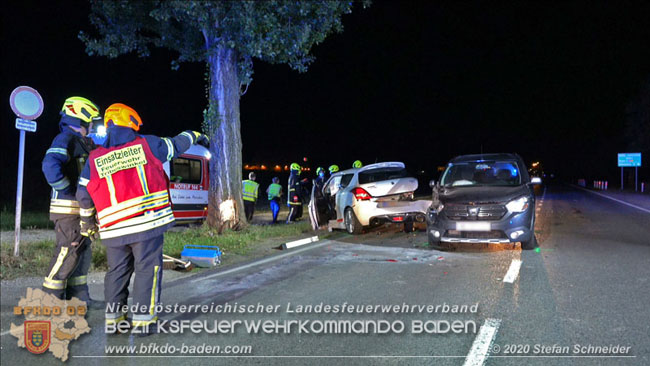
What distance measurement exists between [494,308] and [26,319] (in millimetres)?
4753

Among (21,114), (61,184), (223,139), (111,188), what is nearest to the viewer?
(111,188)

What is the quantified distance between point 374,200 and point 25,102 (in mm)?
6848

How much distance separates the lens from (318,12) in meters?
11.5

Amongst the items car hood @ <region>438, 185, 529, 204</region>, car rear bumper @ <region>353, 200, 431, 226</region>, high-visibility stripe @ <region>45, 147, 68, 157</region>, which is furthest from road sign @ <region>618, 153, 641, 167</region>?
high-visibility stripe @ <region>45, 147, 68, 157</region>

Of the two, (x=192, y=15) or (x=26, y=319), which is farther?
(x=192, y=15)

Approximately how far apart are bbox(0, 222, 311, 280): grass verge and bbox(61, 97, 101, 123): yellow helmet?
9.75 ft

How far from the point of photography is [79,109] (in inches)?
188

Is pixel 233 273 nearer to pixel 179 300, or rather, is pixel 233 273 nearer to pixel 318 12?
pixel 179 300

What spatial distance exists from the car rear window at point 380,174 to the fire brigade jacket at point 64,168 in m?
6.99

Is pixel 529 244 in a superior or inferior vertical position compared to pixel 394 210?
inferior

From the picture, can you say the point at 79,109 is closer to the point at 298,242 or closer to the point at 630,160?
the point at 298,242

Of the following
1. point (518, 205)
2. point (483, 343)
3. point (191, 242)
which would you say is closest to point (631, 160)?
point (518, 205)

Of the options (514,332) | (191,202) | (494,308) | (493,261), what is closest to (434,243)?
(493,261)

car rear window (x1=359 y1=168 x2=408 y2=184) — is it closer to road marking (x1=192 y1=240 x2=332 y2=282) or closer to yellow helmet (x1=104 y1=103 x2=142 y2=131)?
road marking (x1=192 y1=240 x2=332 y2=282)
